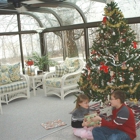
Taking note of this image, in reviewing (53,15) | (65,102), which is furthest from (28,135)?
(53,15)

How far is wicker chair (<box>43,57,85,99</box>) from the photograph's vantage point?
5.20m

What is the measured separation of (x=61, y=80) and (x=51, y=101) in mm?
548

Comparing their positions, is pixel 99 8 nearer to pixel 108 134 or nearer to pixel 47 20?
pixel 47 20

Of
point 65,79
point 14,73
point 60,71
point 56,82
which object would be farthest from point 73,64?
point 14,73

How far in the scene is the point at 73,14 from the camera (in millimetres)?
6246

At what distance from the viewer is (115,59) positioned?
12.1 feet

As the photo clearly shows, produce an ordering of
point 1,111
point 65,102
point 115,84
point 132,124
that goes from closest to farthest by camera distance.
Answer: point 132,124, point 115,84, point 1,111, point 65,102

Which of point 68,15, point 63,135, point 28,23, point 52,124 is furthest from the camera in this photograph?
point 28,23

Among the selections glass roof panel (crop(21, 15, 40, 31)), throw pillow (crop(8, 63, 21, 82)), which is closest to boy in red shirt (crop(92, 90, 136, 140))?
throw pillow (crop(8, 63, 21, 82))

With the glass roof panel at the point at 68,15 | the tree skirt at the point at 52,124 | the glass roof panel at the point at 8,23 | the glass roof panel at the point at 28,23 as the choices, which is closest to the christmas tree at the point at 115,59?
the tree skirt at the point at 52,124

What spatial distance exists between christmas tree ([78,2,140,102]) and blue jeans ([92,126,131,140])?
1081 millimetres

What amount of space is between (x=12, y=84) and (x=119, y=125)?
330 centimetres

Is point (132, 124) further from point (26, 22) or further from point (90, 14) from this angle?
point (26, 22)

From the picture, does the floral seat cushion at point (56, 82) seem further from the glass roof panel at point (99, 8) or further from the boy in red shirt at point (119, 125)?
the boy in red shirt at point (119, 125)
